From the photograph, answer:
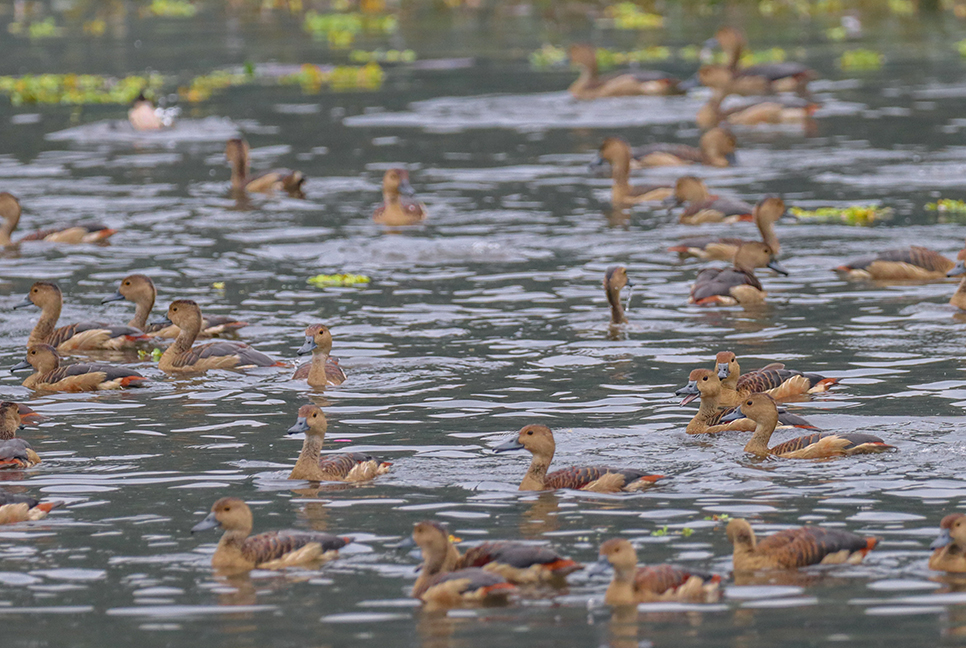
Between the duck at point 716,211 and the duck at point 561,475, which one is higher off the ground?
the duck at point 716,211

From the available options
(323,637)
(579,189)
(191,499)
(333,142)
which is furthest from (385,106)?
(323,637)

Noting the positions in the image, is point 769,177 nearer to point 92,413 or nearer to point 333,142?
point 333,142

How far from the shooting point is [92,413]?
1598cm

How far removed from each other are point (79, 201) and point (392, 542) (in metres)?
18.0

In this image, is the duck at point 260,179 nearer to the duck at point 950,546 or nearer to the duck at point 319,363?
the duck at point 319,363

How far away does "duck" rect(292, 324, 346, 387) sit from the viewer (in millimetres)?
16547

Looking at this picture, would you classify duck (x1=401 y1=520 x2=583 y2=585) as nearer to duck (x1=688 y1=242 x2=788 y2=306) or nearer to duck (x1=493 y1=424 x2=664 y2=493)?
duck (x1=493 y1=424 x2=664 y2=493)

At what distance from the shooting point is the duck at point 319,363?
16.5 metres

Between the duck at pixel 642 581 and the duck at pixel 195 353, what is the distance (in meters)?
7.74

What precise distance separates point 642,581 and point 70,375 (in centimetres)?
817

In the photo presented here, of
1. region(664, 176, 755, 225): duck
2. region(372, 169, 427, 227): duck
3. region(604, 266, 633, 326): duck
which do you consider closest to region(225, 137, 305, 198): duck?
region(372, 169, 427, 227): duck

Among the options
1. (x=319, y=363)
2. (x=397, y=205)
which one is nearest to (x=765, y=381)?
(x=319, y=363)

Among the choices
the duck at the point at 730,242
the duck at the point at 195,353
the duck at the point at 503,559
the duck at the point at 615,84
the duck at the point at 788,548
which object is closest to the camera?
the duck at the point at 503,559

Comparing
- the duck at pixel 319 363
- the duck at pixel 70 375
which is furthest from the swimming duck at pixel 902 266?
the duck at pixel 70 375
